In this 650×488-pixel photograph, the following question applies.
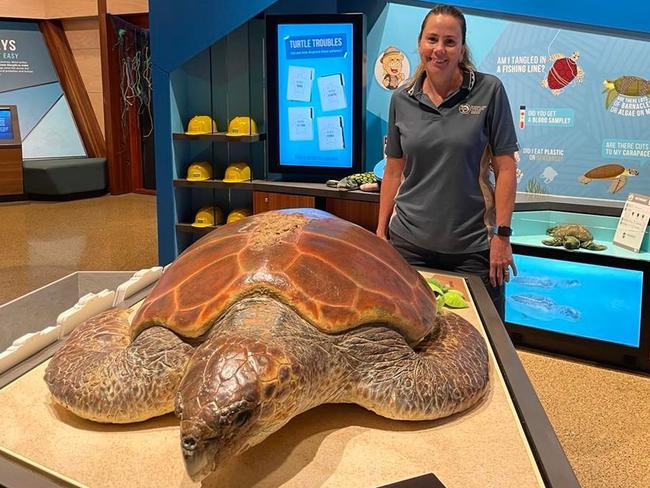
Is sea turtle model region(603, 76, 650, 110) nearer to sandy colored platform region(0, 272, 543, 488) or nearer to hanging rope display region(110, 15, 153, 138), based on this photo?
sandy colored platform region(0, 272, 543, 488)

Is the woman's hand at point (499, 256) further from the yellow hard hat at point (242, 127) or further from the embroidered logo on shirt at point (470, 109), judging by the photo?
the yellow hard hat at point (242, 127)

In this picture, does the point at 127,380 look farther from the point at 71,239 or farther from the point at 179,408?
the point at 71,239

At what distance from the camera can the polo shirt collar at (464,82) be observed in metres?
1.82

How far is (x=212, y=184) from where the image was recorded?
14.1ft

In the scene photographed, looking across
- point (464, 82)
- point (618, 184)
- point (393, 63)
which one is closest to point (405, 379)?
point (464, 82)

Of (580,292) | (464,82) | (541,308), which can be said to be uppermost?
(464,82)

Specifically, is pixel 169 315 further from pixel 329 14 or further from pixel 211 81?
pixel 211 81

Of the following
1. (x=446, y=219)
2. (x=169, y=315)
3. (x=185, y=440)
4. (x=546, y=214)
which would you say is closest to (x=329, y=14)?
(x=546, y=214)

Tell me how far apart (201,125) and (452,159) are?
9.28ft

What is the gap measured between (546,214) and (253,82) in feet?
6.97

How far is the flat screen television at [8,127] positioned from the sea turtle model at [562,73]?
21.6ft

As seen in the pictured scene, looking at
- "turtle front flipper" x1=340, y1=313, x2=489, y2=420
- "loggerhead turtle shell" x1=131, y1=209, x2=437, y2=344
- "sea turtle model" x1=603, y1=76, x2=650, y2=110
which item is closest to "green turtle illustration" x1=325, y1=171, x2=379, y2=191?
"sea turtle model" x1=603, y1=76, x2=650, y2=110

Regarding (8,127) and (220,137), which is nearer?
(220,137)

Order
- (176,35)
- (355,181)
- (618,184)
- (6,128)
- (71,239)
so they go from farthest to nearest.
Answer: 1. (6,128)
2. (71,239)
3. (176,35)
4. (355,181)
5. (618,184)
